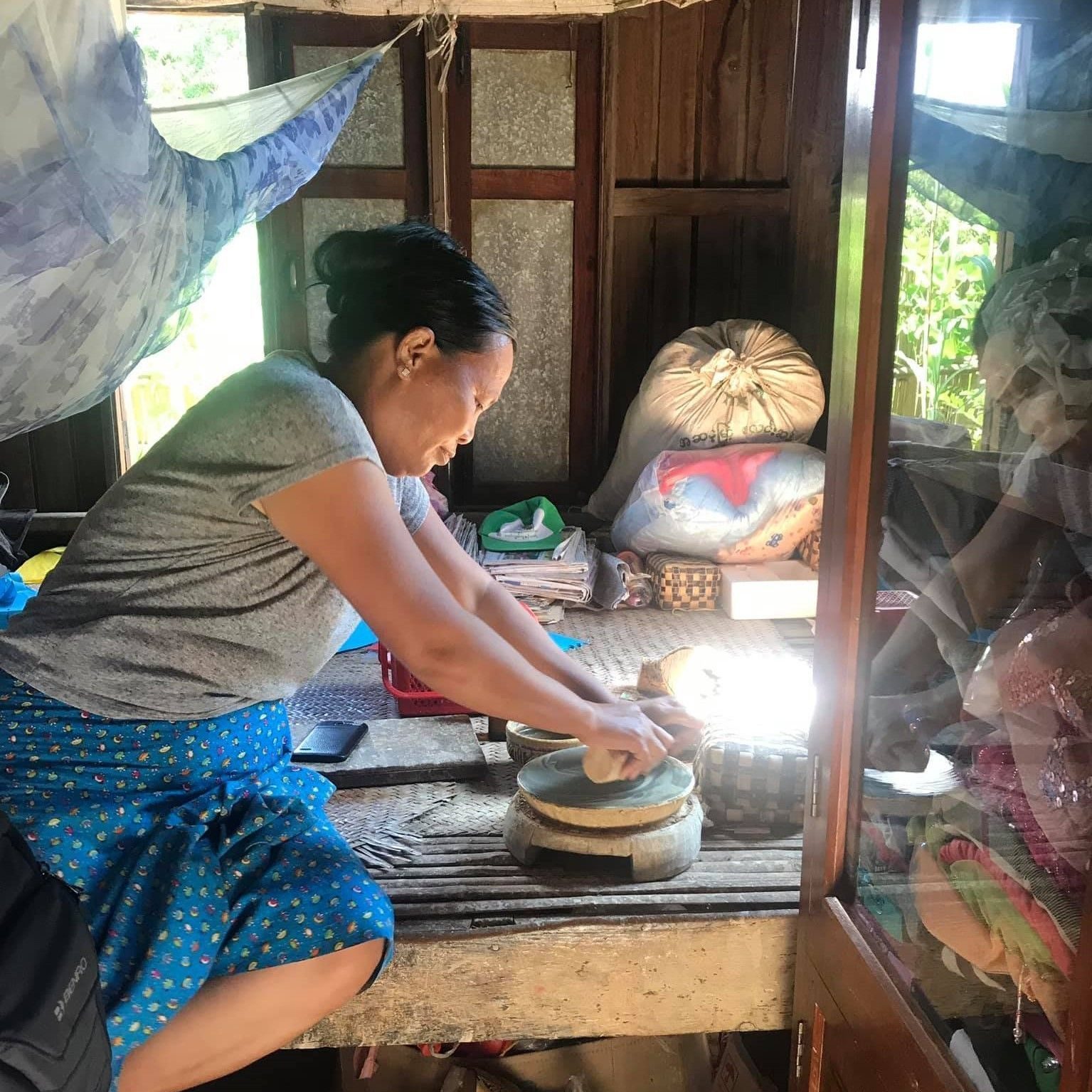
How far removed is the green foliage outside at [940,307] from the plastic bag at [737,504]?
2.26 meters

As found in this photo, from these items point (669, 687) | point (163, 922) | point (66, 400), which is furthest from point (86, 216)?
point (669, 687)

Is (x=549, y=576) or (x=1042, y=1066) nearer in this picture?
(x=1042, y=1066)

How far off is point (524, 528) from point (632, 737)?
2470mm

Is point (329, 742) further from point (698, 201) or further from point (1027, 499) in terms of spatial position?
point (698, 201)

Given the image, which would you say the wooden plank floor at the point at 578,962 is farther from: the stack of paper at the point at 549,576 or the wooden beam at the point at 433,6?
the wooden beam at the point at 433,6

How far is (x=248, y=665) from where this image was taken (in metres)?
1.52

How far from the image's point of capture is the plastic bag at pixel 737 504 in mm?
3549

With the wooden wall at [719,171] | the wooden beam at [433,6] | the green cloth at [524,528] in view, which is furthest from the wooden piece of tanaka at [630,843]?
the wooden beam at [433,6]

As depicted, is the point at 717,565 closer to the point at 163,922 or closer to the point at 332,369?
the point at 332,369

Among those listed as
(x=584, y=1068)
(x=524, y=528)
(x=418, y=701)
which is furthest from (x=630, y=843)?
(x=524, y=528)

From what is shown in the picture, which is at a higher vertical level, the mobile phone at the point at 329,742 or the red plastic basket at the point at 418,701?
the mobile phone at the point at 329,742

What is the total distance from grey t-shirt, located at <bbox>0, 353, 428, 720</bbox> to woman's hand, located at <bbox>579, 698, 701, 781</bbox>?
1.50ft

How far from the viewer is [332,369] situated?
1.62m

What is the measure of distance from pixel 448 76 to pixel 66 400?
9.54ft
